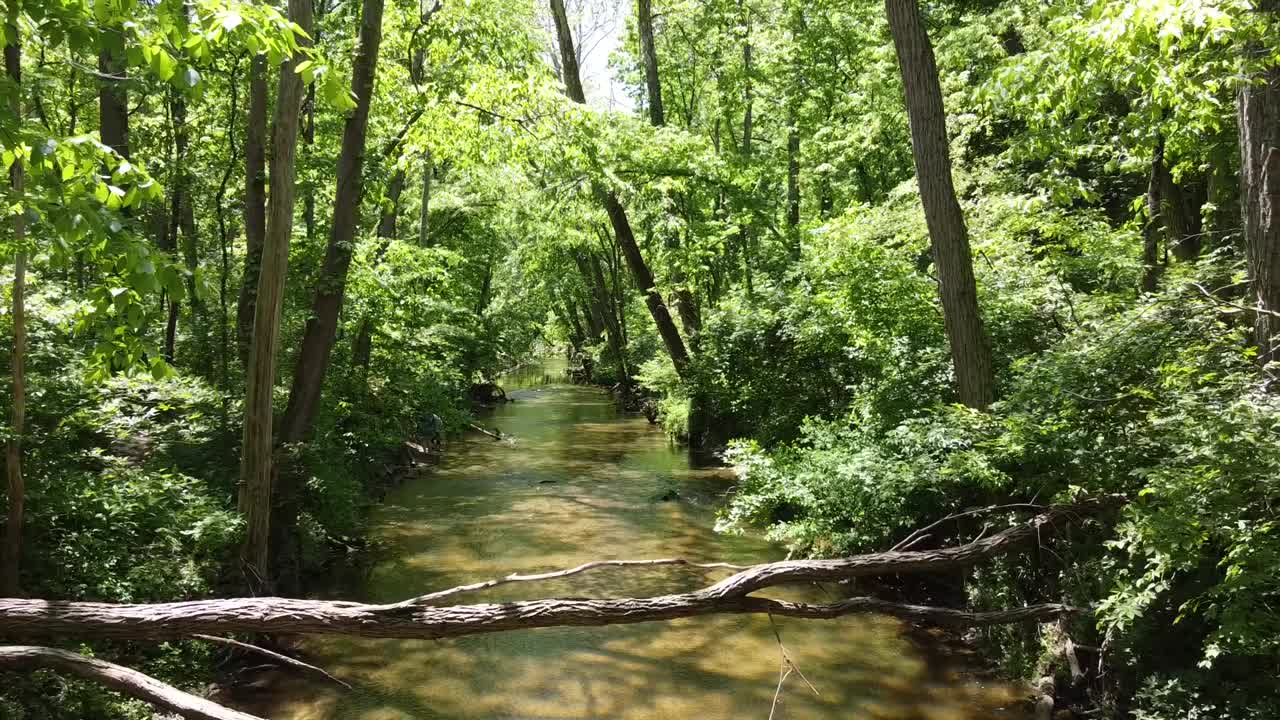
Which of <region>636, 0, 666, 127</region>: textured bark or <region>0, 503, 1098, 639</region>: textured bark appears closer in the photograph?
<region>0, 503, 1098, 639</region>: textured bark

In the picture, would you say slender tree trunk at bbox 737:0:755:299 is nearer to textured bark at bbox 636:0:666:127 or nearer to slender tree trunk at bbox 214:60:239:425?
textured bark at bbox 636:0:666:127

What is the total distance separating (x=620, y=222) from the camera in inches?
642

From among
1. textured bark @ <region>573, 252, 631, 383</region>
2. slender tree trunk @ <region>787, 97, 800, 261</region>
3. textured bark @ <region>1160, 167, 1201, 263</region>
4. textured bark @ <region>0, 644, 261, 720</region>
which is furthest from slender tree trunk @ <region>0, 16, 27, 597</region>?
textured bark @ <region>573, 252, 631, 383</region>

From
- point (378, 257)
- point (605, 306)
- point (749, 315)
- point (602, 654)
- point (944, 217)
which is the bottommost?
point (602, 654)

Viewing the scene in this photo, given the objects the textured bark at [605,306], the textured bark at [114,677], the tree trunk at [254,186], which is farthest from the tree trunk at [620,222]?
the textured bark at [114,677]

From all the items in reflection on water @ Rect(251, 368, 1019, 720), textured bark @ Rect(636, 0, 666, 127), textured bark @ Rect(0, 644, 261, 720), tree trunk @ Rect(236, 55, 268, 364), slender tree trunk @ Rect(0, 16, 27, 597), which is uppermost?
textured bark @ Rect(636, 0, 666, 127)

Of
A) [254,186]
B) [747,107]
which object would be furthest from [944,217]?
[747,107]

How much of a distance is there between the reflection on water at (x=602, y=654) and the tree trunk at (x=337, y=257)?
7.13 ft

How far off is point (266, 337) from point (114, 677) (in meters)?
4.31

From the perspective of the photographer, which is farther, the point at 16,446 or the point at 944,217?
the point at 944,217

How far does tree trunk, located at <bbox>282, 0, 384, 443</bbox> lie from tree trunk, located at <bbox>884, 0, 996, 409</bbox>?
18.5 ft

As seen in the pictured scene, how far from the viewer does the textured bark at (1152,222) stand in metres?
9.77

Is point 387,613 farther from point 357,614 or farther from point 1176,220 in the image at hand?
point 1176,220

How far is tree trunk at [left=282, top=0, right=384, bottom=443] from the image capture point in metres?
8.95
